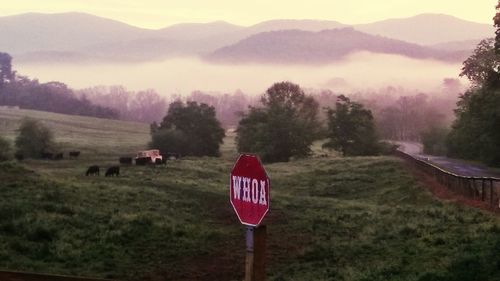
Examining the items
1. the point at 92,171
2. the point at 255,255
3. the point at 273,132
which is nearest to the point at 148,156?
the point at 92,171

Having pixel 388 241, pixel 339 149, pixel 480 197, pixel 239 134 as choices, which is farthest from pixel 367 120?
pixel 388 241

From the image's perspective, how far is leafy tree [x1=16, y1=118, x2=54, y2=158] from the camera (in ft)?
258

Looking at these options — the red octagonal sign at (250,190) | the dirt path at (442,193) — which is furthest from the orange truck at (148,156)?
the red octagonal sign at (250,190)

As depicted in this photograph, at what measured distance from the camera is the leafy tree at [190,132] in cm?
9581

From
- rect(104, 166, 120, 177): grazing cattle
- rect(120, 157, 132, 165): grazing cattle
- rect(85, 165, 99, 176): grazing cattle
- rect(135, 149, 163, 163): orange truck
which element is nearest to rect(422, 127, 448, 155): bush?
rect(135, 149, 163, 163): orange truck

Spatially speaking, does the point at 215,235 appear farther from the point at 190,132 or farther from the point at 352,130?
the point at 190,132

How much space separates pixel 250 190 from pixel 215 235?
17.7 m

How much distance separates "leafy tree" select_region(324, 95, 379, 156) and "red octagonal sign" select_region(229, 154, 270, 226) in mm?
90023

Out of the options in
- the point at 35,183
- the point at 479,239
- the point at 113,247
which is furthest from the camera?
the point at 35,183

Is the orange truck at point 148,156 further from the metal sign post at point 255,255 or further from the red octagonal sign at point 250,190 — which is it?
the metal sign post at point 255,255

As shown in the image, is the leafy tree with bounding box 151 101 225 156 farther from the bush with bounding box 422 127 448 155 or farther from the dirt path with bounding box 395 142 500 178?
the bush with bounding box 422 127 448 155

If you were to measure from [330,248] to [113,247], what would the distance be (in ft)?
26.1

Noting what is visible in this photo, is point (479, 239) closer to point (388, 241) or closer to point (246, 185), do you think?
point (388, 241)

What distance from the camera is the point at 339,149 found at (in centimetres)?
10038
